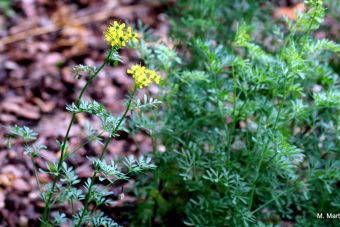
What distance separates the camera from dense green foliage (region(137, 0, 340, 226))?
1.92m

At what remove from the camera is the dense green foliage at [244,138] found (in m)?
1.92

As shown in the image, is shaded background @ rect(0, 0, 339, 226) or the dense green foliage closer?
the dense green foliage

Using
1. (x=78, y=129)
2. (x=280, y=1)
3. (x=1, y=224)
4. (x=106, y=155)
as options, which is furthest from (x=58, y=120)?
(x=280, y=1)

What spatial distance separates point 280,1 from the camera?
4.27m

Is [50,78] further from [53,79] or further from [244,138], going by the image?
[244,138]

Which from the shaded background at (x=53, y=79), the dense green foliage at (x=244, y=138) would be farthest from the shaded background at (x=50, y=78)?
the dense green foliage at (x=244, y=138)

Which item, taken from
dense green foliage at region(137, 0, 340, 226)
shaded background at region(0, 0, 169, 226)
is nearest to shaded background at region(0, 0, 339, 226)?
shaded background at region(0, 0, 169, 226)

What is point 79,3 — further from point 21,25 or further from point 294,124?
point 294,124

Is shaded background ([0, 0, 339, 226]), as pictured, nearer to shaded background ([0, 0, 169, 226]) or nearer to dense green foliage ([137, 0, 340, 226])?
shaded background ([0, 0, 169, 226])

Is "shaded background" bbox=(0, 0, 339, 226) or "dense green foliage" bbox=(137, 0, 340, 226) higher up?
"shaded background" bbox=(0, 0, 339, 226)

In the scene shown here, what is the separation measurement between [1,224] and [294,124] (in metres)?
1.50

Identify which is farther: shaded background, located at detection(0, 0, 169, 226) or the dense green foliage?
shaded background, located at detection(0, 0, 169, 226)

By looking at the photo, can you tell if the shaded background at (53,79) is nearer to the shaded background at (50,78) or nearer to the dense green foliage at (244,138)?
the shaded background at (50,78)

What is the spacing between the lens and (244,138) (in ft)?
7.64
